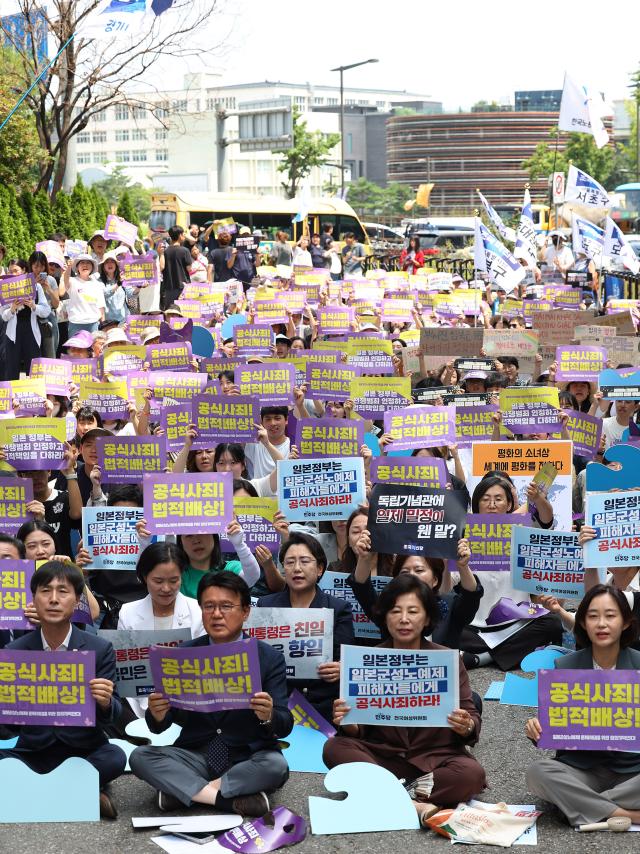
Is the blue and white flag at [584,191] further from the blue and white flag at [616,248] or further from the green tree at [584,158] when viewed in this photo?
the green tree at [584,158]

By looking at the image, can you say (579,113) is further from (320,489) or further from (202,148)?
(202,148)

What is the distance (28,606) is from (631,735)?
2.68m

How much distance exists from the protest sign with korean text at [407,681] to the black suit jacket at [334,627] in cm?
81

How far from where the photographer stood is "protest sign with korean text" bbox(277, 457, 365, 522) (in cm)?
783

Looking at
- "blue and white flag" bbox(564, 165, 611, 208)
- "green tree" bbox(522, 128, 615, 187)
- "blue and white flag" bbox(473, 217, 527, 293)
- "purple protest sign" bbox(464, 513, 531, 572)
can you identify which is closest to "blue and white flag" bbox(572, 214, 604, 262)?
"blue and white flag" bbox(564, 165, 611, 208)

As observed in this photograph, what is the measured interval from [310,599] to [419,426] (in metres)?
2.69

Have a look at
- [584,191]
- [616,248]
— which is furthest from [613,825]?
[584,191]

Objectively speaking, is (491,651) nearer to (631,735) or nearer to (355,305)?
(631,735)

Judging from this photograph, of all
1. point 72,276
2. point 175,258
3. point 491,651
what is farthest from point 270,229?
point 491,651

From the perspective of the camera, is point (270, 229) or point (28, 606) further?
point (270, 229)

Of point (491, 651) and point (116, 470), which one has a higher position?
point (116, 470)

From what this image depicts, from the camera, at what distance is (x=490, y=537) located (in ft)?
25.3

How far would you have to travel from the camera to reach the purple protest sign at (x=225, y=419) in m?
9.46

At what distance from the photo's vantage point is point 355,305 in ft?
59.0
